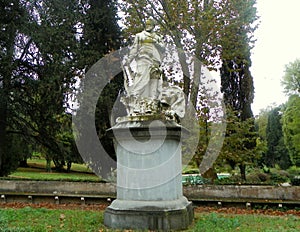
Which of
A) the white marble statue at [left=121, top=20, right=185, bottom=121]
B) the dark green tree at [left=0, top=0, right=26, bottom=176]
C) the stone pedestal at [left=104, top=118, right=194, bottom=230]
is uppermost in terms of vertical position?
the dark green tree at [left=0, top=0, right=26, bottom=176]

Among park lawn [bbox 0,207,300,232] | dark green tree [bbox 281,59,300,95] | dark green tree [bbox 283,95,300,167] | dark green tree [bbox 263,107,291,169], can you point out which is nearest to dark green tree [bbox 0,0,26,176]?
park lawn [bbox 0,207,300,232]

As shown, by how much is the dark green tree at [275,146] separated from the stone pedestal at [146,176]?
37.7 m

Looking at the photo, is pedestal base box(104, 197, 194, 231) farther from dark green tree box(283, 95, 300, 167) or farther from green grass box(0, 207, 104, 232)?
dark green tree box(283, 95, 300, 167)

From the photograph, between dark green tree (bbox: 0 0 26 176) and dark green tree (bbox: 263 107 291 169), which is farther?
dark green tree (bbox: 263 107 291 169)

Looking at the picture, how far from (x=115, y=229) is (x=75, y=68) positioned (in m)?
12.0

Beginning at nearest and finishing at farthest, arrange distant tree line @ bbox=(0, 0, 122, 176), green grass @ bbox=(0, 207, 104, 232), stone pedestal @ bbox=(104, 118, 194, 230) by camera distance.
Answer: green grass @ bbox=(0, 207, 104, 232), stone pedestal @ bbox=(104, 118, 194, 230), distant tree line @ bbox=(0, 0, 122, 176)

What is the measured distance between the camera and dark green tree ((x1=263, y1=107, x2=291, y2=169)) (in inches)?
1673

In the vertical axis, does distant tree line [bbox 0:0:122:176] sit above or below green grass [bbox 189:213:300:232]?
above

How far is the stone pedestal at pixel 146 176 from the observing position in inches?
259

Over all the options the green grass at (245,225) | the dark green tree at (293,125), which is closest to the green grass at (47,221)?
the green grass at (245,225)

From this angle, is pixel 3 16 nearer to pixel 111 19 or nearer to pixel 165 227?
pixel 111 19

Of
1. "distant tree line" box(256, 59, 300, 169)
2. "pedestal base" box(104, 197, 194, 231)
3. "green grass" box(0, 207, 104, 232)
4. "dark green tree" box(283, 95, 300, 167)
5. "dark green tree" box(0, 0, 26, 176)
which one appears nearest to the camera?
"green grass" box(0, 207, 104, 232)

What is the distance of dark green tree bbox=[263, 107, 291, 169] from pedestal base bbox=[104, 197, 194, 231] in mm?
37921

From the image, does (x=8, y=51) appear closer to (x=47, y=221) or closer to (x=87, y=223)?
(x=47, y=221)
